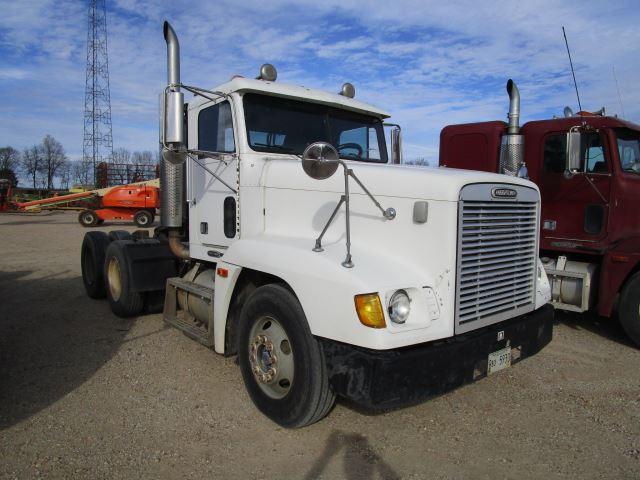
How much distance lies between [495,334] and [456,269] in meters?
0.59

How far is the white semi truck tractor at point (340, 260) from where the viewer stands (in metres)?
3.08

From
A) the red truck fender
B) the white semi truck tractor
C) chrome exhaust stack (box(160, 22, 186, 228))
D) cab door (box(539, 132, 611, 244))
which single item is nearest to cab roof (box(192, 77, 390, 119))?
the white semi truck tractor

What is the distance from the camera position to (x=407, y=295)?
3.19 meters

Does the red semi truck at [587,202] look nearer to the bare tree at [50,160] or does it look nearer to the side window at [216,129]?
the side window at [216,129]

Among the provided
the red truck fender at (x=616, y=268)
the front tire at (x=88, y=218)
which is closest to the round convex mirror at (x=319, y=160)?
the red truck fender at (x=616, y=268)

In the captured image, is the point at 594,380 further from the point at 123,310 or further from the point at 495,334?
the point at 123,310

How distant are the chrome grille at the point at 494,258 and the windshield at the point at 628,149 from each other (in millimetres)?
3138

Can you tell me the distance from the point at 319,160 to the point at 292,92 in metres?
1.65

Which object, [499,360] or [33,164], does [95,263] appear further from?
[33,164]

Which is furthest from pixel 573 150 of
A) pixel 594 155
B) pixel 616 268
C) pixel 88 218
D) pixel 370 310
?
pixel 88 218

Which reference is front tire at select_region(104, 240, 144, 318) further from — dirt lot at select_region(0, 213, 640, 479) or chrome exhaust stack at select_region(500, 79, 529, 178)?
chrome exhaust stack at select_region(500, 79, 529, 178)

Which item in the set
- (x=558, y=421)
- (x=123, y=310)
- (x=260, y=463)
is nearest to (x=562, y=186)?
(x=558, y=421)

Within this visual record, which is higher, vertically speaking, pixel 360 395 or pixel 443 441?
pixel 360 395

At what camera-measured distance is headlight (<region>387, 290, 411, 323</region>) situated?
3.06 metres
